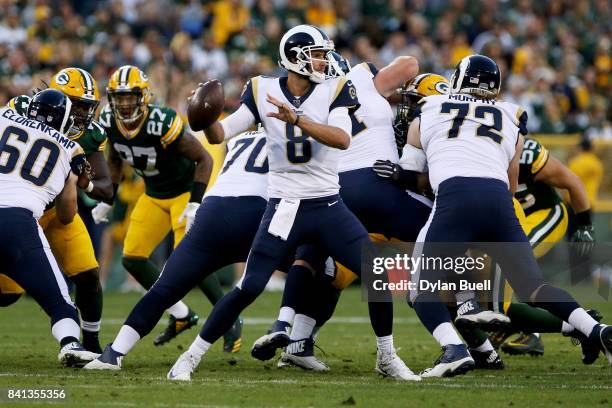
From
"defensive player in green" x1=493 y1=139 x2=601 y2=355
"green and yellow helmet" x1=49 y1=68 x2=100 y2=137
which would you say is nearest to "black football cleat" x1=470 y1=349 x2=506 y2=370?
"defensive player in green" x1=493 y1=139 x2=601 y2=355

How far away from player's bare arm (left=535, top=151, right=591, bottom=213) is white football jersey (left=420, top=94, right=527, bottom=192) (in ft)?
3.26

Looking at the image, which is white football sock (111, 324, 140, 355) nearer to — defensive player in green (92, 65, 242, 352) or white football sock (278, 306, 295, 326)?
white football sock (278, 306, 295, 326)

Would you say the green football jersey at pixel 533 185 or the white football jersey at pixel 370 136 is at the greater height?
the white football jersey at pixel 370 136

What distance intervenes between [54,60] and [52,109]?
28.5ft

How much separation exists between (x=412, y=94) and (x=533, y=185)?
4.39 ft

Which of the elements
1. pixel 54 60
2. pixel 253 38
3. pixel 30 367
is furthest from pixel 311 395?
pixel 253 38

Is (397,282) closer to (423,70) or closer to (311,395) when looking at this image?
(311,395)

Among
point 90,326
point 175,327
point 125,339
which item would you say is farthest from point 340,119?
point 175,327

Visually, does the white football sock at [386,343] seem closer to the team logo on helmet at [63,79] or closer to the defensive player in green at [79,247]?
the defensive player in green at [79,247]

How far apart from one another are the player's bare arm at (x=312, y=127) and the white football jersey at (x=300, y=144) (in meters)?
0.23

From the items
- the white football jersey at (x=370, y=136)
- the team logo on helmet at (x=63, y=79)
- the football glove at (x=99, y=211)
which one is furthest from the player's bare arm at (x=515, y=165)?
the football glove at (x=99, y=211)

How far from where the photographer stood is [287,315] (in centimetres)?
725

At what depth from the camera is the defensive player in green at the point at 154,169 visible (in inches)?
328

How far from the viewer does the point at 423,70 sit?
16.6 metres
